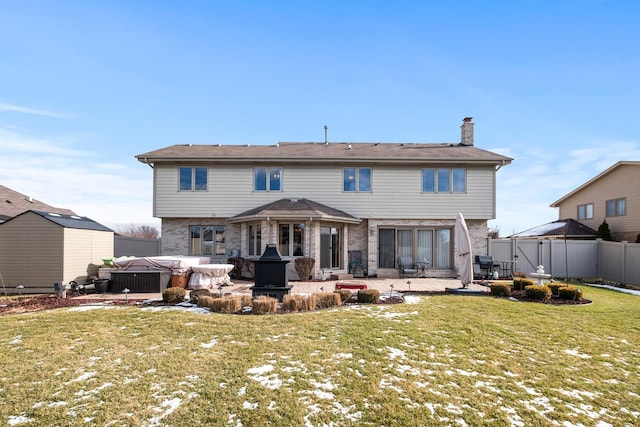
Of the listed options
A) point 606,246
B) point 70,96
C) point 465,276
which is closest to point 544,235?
point 606,246

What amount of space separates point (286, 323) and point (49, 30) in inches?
492

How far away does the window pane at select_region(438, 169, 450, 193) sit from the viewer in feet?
51.4

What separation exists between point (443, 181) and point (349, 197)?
4.85 meters

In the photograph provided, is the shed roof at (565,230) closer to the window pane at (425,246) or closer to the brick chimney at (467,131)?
the brick chimney at (467,131)

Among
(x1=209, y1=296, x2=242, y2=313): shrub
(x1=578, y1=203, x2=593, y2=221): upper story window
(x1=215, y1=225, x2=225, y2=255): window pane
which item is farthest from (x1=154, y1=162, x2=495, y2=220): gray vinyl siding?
(x1=578, y1=203, x2=593, y2=221): upper story window

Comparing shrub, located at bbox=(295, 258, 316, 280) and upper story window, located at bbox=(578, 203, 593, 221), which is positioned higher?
upper story window, located at bbox=(578, 203, 593, 221)

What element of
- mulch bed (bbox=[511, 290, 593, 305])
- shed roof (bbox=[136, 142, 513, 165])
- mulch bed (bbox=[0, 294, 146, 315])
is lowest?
mulch bed (bbox=[511, 290, 593, 305])

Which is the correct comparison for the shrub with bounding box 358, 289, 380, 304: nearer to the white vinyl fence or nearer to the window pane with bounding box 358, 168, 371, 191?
the window pane with bounding box 358, 168, 371, 191

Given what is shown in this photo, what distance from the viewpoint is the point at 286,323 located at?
6.86 m

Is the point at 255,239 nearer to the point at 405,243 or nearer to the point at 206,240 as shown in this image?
the point at 206,240

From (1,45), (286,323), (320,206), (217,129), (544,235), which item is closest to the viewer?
(286,323)

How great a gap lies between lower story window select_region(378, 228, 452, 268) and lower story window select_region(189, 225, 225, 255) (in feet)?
26.8

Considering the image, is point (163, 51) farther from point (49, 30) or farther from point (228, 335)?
point (228, 335)

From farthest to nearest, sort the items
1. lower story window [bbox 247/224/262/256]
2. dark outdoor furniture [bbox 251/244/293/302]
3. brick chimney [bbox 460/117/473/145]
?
brick chimney [bbox 460/117/473/145], lower story window [bbox 247/224/262/256], dark outdoor furniture [bbox 251/244/293/302]
